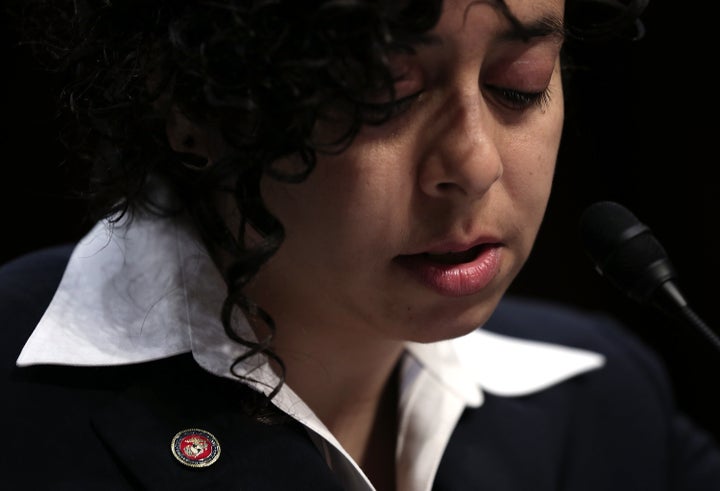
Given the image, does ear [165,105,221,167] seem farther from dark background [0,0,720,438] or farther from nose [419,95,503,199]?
dark background [0,0,720,438]

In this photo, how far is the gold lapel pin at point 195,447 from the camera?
3.46 ft

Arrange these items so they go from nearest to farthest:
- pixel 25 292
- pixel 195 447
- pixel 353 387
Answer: pixel 195 447 < pixel 25 292 < pixel 353 387

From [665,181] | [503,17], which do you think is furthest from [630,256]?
[665,181]

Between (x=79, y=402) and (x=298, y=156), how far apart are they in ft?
1.21

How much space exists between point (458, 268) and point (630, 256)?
0.18 meters

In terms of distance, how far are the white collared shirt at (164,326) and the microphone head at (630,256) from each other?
361 mm

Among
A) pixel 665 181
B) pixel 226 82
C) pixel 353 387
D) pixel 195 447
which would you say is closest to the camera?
pixel 226 82

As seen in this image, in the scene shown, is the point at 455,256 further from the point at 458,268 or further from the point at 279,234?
the point at 279,234

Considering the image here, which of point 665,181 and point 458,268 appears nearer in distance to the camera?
point 458,268

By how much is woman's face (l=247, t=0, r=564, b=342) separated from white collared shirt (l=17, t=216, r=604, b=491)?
9 centimetres

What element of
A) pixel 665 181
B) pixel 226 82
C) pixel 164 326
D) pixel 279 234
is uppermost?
pixel 226 82

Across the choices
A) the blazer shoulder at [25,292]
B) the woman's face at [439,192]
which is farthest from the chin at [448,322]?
the blazer shoulder at [25,292]

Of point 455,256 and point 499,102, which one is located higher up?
point 499,102

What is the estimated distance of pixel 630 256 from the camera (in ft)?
3.40
